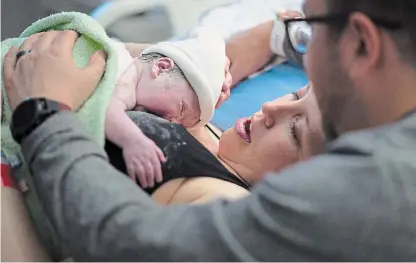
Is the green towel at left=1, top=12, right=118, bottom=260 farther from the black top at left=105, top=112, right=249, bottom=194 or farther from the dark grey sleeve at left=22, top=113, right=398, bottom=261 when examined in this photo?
the dark grey sleeve at left=22, top=113, right=398, bottom=261

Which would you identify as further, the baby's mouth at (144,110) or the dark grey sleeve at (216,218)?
the baby's mouth at (144,110)

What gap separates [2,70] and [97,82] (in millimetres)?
171

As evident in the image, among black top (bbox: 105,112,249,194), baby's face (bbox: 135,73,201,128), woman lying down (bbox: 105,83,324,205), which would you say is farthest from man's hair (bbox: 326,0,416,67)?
baby's face (bbox: 135,73,201,128)

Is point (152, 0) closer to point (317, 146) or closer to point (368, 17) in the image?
point (317, 146)

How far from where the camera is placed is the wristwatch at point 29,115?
37.1 inches

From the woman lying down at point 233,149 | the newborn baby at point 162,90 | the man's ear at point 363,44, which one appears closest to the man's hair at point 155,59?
the newborn baby at point 162,90

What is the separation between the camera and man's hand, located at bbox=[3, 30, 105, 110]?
103cm

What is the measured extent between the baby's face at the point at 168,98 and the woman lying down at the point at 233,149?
73mm

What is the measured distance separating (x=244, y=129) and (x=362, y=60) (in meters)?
0.56

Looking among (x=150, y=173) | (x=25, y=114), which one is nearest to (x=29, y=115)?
(x=25, y=114)

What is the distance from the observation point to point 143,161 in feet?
3.55

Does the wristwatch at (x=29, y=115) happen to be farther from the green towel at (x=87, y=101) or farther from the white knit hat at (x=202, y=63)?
the white knit hat at (x=202, y=63)

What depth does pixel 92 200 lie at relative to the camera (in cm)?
86

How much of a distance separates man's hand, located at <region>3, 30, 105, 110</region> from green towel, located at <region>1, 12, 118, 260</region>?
1 centimetres
